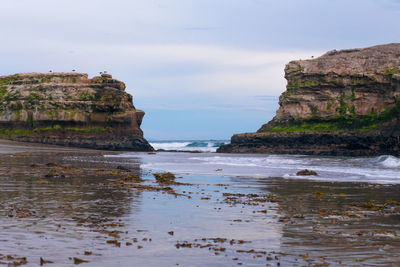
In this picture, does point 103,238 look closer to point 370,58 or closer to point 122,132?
point 122,132

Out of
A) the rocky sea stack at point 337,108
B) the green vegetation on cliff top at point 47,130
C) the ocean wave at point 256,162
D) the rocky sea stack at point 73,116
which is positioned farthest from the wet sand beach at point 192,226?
the green vegetation on cliff top at point 47,130

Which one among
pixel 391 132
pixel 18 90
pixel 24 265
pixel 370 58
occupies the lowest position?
pixel 24 265

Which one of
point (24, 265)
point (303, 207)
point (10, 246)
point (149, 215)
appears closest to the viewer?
point (24, 265)

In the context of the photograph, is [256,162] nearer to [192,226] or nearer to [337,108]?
[192,226]

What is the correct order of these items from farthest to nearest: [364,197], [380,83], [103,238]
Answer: [380,83]
[364,197]
[103,238]

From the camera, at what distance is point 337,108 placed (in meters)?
72.9

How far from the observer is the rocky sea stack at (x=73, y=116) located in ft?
235

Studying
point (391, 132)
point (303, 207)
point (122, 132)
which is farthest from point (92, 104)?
point (303, 207)

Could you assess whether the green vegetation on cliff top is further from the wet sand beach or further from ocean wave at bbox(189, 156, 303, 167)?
the wet sand beach

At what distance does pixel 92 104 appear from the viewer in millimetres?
73375

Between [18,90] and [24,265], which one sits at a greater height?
[18,90]

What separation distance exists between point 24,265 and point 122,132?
6628 cm

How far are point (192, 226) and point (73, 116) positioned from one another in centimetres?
6398

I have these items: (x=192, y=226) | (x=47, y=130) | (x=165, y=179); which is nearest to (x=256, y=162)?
(x=165, y=179)
